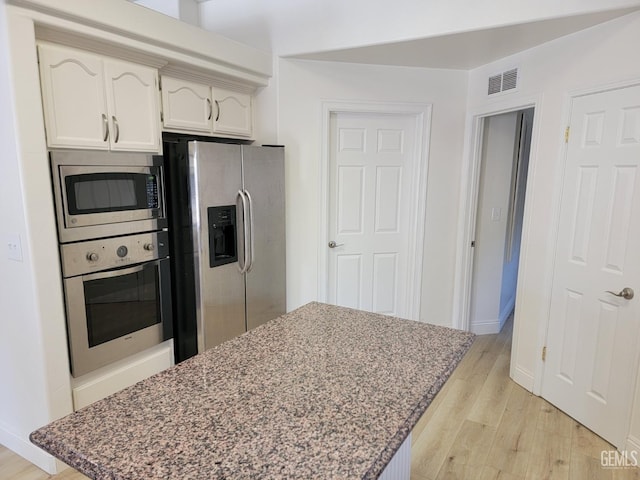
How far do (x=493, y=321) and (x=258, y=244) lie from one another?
247 cm

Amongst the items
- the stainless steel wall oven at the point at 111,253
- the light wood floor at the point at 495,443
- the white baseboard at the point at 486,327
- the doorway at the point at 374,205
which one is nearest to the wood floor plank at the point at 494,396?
the light wood floor at the point at 495,443

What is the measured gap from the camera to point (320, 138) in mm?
3178

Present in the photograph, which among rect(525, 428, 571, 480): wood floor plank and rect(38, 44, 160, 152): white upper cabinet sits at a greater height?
rect(38, 44, 160, 152): white upper cabinet

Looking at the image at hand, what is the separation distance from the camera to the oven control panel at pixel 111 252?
2.06m

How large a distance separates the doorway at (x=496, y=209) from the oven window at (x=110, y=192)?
2592 mm

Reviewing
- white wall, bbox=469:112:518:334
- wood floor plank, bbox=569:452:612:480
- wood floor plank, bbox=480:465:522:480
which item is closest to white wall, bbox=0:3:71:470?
wood floor plank, bbox=480:465:522:480

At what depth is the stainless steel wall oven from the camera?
6.75ft

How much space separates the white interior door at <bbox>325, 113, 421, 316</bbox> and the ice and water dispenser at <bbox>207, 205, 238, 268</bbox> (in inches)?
35.6

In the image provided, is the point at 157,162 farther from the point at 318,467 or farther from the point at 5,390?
the point at 318,467

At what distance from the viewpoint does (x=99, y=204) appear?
7.11 ft

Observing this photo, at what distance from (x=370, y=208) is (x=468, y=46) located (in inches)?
54.3

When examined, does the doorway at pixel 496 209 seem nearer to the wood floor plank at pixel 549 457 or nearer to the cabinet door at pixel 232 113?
the wood floor plank at pixel 549 457

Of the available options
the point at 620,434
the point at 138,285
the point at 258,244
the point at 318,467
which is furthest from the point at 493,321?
the point at 318,467

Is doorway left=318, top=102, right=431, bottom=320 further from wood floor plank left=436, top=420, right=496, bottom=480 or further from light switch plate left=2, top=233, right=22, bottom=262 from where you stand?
light switch plate left=2, top=233, right=22, bottom=262
